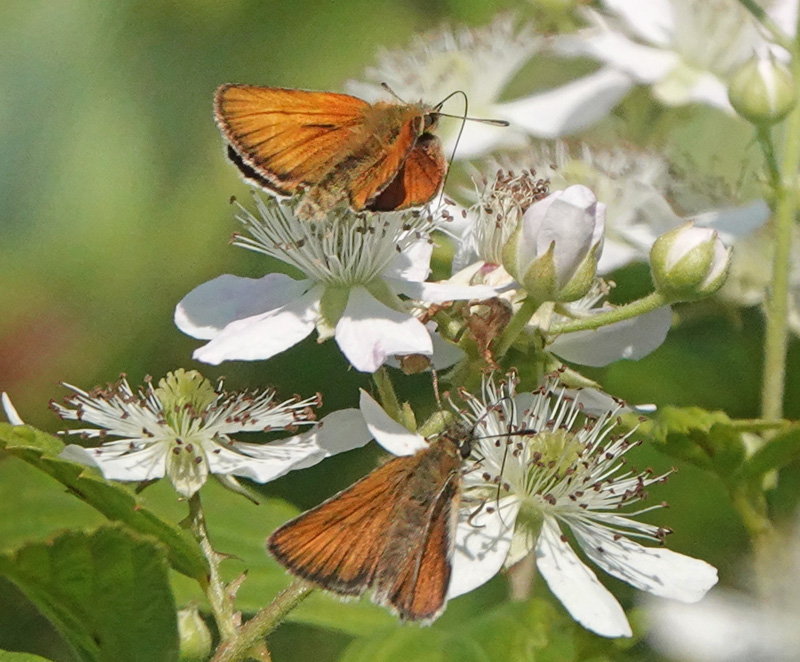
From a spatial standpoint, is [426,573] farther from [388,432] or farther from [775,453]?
[775,453]

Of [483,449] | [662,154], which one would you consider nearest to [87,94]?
[662,154]

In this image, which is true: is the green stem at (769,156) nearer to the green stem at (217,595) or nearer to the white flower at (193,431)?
the white flower at (193,431)

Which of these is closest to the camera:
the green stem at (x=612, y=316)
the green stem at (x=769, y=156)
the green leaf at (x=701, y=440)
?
the green stem at (x=612, y=316)

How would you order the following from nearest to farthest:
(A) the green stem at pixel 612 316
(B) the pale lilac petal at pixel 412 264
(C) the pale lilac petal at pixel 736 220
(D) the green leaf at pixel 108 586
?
(D) the green leaf at pixel 108 586 < (A) the green stem at pixel 612 316 < (B) the pale lilac petal at pixel 412 264 < (C) the pale lilac petal at pixel 736 220

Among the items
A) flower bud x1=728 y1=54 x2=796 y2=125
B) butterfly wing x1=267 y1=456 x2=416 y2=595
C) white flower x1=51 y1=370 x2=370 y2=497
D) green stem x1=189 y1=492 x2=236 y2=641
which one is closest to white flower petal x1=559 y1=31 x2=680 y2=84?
Answer: flower bud x1=728 y1=54 x2=796 y2=125

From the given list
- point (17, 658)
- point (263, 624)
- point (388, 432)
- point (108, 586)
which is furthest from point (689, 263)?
point (17, 658)

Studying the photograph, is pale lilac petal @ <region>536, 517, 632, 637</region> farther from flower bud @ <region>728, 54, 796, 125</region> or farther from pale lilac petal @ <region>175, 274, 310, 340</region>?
flower bud @ <region>728, 54, 796, 125</region>

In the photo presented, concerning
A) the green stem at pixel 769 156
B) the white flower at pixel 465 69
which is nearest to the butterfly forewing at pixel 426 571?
the green stem at pixel 769 156

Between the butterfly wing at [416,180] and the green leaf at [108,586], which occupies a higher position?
the butterfly wing at [416,180]
